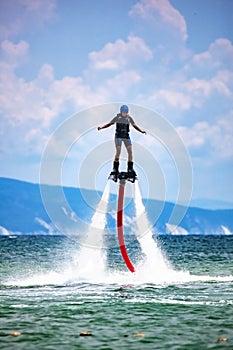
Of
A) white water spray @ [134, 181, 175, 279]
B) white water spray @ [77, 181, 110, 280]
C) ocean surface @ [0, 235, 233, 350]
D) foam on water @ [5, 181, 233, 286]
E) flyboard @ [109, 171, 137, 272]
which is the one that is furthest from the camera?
white water spray @ [134, 181, 175, 279]

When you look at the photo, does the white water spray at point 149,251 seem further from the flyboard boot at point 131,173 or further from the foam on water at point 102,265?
the flyboard boot at point 131,173

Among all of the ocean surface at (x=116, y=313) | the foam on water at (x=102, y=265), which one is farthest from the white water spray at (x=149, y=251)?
the ocean surface at (x=116, y=313)

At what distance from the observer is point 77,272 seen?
147 ft

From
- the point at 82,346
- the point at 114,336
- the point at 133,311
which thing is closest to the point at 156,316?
the point at 133,311

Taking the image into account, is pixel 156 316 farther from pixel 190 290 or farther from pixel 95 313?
pixel 190 290

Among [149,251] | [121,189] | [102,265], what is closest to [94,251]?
[102,265]

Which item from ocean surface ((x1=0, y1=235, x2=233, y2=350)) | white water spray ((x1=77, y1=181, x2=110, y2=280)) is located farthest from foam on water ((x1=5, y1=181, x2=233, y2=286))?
ocean surface ((x1=0, y1=235, x2=233, y2=350))

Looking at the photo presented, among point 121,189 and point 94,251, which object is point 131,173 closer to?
point 121,189

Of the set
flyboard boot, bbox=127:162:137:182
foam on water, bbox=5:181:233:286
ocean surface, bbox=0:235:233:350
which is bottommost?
ocean surface, bbox=0:235:233:350

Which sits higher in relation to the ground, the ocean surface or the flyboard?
the flyboard

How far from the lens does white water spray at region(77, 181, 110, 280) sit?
141ft

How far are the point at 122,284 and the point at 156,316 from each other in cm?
1269

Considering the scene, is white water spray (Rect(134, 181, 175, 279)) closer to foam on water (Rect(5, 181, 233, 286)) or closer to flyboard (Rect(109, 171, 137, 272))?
foam on water (Rect(5, 181, 233, 286))

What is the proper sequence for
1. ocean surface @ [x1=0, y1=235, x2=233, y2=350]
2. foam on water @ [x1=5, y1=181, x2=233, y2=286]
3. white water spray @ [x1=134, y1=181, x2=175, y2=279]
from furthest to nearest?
white water spray @ [x1=134, y1=181, x2=175, y2=279] → foam on water @ [x1=5, y1=181, x2=233, y2=286] → ocean surface @ [x1=0, y1=235, x2=233, y2=350]
